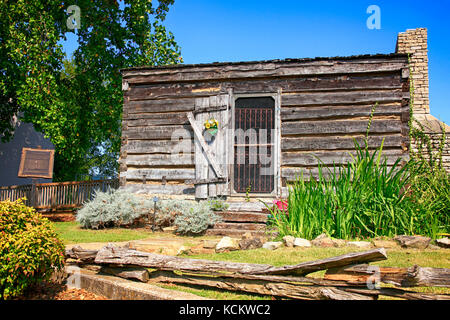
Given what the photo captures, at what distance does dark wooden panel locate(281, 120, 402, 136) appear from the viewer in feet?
30.3

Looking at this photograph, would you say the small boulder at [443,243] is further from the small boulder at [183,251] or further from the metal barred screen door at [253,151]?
the metal barred screen door at [253,151]

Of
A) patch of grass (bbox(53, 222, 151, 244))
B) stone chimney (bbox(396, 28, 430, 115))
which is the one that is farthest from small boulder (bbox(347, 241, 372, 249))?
stone chimney (bbox(396, 28, 430, 115))

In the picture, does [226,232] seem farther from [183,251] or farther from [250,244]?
[183,251]

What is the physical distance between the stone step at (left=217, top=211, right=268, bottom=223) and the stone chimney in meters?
11.1

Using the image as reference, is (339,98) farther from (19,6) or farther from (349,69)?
(19,6)

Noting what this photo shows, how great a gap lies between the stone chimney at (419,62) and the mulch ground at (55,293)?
15903 mm

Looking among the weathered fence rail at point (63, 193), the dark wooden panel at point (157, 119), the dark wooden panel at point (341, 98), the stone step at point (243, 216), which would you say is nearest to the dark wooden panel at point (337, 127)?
the dark wooden panel at point (341, 98)

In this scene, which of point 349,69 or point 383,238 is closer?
point 383,238

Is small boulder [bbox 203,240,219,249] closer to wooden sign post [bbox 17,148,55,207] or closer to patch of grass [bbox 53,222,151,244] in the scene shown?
patch of grass [bbox 53,222,151,244]

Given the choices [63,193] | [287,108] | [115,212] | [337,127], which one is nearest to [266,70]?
[287,108]

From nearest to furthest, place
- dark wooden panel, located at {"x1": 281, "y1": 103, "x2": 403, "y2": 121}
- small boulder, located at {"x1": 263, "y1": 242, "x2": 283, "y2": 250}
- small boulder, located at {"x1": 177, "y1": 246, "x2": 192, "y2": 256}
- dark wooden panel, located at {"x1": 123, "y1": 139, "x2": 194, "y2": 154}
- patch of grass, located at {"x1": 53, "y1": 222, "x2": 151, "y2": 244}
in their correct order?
small boulder, located at {"x1": 263, "y1": 242, "x2": 283, "y2": 250}, small boulder, located at {"x1": 177, "y1": 246, "x2": 192, "y2": 256}, patch of grass, located at {"x1": 53, "y1": 222, "x2": 151, "y2": 244}, dark wooden panel, located at {"x1": 281, "y1": 103, "x2": 403, "y2": 121}, dark wooden panel, located at {"x1": 123, "y1": 139, "x2": 194, "y2": 154}

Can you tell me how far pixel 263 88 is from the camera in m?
9.86
